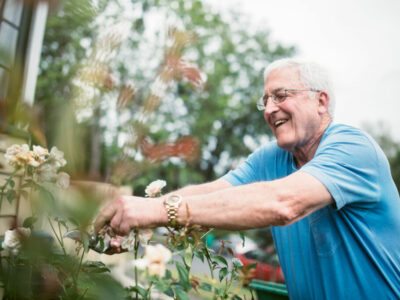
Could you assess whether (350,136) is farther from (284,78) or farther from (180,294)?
(180,294)

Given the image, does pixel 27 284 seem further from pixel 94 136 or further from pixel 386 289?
pixel 386 289

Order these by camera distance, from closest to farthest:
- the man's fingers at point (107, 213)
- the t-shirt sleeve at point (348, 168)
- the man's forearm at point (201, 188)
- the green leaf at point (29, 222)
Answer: the man's fingers at point (107, 213), the green leaf at point (29, 222), the t-shirt sleeve at point (348, 168), the man's forearm at point (201, 188)

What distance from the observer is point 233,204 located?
1055 mm

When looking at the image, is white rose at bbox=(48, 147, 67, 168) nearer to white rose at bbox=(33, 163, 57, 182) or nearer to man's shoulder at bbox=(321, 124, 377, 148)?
white rose at bbox=(33, 163, 57, 182)

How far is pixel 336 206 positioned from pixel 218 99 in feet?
53.3

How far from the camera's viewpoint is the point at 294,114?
1.80 metres

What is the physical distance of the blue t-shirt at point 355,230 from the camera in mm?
1328

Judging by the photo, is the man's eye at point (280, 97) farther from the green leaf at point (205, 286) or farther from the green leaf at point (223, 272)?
the green leaf at point (205, 286)

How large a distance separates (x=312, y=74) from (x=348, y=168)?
2.25ft

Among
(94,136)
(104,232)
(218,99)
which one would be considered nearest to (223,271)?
(104,232)

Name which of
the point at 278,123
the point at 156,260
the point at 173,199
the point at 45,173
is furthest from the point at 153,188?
the point at 278,123

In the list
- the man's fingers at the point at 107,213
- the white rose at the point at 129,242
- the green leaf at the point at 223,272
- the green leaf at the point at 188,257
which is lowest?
the green leaf at the point at 223,272

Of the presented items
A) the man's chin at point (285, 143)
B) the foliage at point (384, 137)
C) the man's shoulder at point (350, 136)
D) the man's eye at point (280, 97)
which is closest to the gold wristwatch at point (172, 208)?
the man's shoulder at point (350, 136)

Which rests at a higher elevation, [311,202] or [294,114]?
[294,114]
